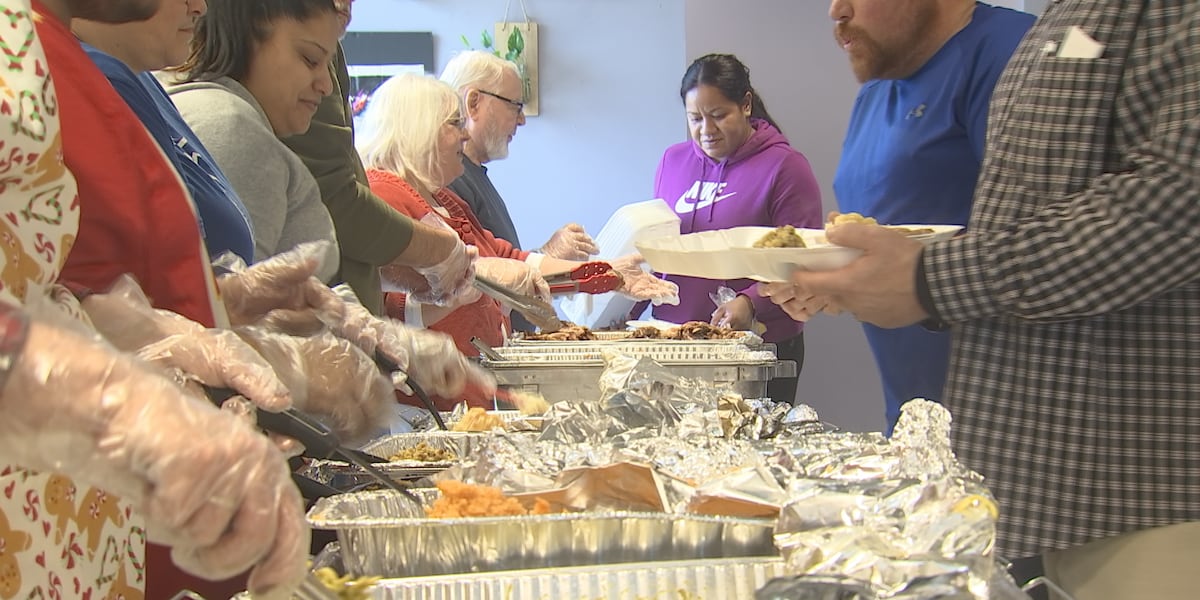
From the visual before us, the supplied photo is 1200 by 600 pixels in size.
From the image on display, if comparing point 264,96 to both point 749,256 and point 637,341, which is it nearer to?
point 749,256

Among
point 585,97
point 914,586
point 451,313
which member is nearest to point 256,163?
point 451,313

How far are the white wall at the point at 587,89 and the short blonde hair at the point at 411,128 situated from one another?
2041 mm

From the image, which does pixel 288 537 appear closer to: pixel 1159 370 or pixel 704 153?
pixel 1159 370

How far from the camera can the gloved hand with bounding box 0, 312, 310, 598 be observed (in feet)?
1.65

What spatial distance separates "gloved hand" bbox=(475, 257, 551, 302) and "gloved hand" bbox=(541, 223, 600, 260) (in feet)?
1.99

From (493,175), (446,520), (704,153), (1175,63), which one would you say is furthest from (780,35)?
(446,520)

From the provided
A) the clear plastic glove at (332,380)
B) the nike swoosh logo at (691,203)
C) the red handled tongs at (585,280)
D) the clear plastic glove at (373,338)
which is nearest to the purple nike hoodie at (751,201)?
the nike swoosh logo at (691,203)

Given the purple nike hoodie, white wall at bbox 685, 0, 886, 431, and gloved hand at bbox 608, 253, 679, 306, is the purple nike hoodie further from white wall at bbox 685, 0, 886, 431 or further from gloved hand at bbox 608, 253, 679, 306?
white wall at bbox 685, 0, 886, 431

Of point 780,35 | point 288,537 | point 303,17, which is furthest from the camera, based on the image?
point 780,35

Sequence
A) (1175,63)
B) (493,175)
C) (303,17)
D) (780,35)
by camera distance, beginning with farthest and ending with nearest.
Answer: (493,175) < (780,35) < (303,17) < (1175,63)

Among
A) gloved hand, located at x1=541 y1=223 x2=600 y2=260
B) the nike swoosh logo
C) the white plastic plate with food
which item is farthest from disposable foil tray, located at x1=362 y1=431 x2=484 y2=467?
the nike swoosh logo

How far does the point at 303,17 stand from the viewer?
169 centimetres

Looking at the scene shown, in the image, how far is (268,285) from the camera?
121cm

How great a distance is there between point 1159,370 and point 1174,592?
25cm
